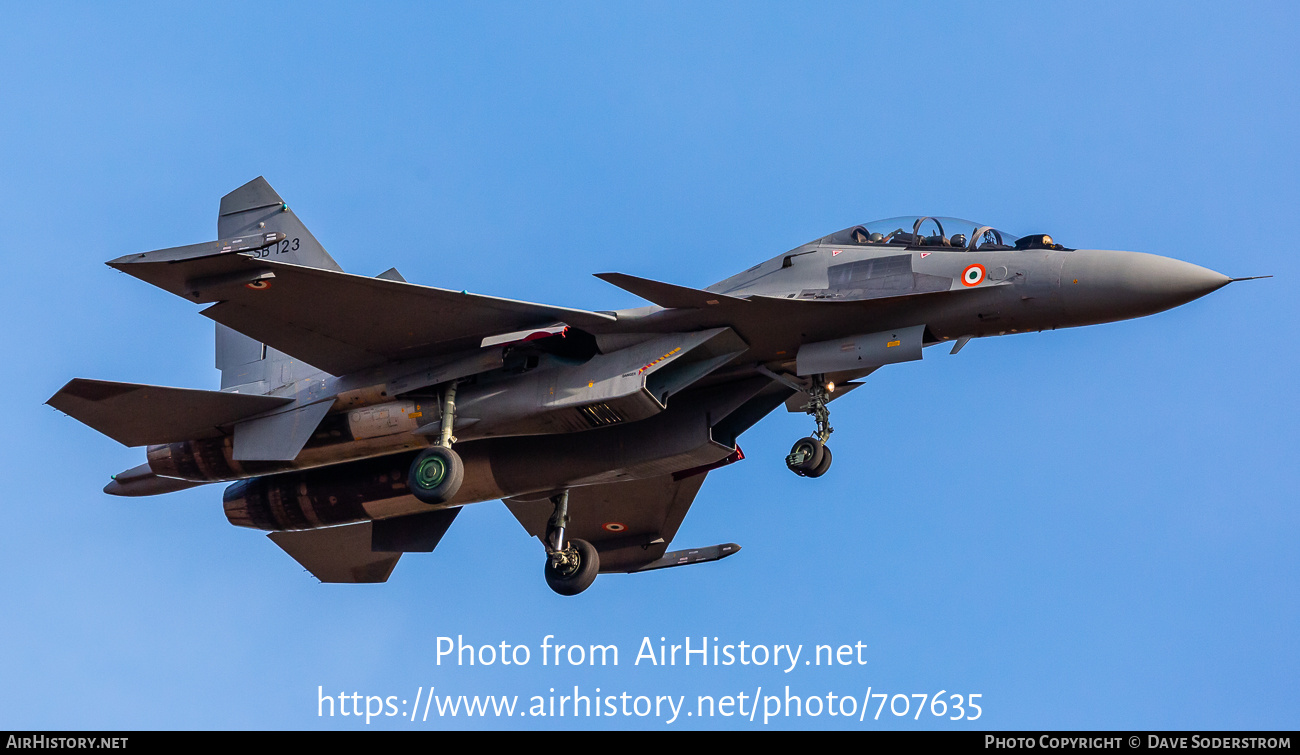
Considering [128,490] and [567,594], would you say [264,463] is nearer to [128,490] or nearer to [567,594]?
[128,490]

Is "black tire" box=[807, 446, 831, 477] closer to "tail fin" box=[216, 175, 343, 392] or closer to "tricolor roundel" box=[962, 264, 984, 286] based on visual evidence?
"tricolor roundel" box=[962, 264, 984, 286]

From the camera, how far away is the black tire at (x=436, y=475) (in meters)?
19.6

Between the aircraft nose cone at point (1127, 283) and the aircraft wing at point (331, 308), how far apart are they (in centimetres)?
592

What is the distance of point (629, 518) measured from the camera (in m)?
24.9

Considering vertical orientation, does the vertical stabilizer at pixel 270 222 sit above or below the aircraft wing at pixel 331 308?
above

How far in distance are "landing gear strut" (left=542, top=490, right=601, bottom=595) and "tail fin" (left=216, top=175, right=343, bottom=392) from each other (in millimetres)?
4694

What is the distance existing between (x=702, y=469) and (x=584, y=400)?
3.85 meters

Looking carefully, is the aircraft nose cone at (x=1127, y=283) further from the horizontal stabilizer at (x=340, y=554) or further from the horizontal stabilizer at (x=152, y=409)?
the horizontal stabilizer at (x=340, y=554)

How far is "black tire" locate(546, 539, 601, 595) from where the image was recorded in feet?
73.0

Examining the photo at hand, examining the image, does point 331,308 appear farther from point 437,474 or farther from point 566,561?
point 566,561

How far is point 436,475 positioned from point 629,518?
5817mm

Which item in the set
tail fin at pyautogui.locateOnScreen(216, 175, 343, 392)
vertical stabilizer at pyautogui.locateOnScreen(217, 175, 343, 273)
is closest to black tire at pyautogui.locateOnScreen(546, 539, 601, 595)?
tail fin at pyautogui.locateOnScreen(216, 175, 343, 392)

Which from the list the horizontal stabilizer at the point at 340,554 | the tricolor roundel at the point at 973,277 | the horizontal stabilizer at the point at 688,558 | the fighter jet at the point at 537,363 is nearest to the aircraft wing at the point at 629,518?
the horizontal stabilizer at the point at 688,558
